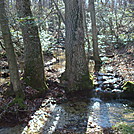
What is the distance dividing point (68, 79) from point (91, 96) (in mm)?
1343

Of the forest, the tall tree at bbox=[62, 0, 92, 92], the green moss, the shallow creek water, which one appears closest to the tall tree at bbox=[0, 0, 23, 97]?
the forest

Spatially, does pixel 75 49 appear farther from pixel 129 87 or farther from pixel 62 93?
pixel 129 87

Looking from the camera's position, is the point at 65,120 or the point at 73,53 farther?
the point at 73,53

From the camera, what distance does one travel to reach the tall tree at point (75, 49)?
22.9 feet

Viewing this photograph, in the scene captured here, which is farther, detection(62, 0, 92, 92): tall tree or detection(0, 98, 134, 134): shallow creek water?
detection(62, 0, 92, 92): tall tree

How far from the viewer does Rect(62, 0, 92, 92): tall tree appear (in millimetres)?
6988

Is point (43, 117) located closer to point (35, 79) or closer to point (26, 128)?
point (26, 128)

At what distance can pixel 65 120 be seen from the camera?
5379mm

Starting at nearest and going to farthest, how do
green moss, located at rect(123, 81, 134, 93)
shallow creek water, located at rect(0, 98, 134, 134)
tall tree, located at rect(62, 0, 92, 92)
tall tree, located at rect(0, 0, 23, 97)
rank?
tall tree, located at rect(0, 0, 23, 97), shallow creek water, located at rect(0, 98, 134, 134), green moss, located at rect(123, 81, 134, 93), tall tree, located at rect(62, 0, 92, 92)

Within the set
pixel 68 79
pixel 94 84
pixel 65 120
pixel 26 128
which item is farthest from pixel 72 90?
A: pixel 26 128

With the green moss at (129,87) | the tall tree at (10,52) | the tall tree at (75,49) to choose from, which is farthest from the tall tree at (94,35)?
the tall tree at (10,52)

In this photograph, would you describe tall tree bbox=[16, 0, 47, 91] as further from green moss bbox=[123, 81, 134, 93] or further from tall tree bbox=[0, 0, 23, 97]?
green moss bbox=[123, 81, 134, 93]

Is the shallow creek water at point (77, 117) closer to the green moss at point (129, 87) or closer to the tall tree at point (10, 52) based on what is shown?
the green moss at point (129, 87)

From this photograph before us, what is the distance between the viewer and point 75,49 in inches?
285
